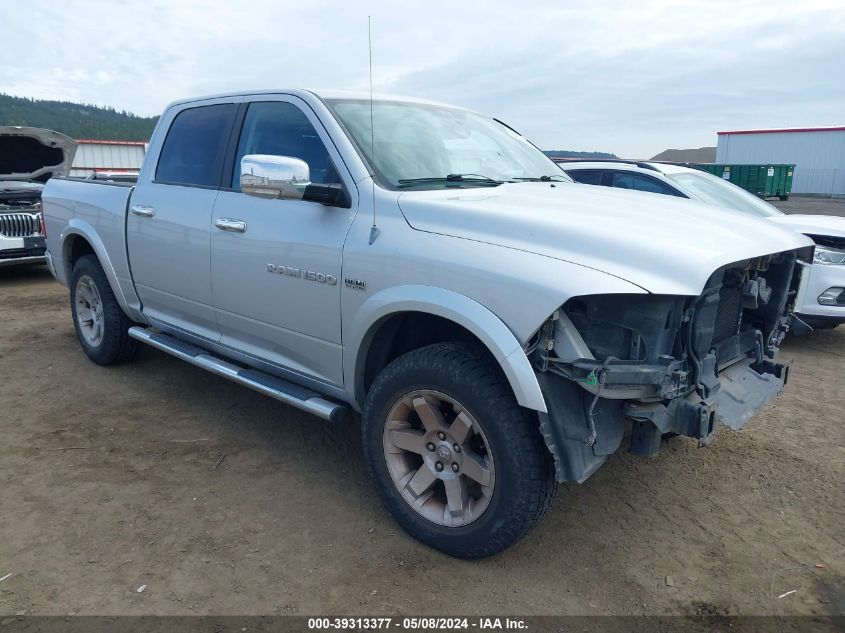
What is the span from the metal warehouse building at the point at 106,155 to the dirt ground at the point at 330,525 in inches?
764

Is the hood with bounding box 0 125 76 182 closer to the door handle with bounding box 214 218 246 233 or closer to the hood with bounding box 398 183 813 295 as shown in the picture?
the door handle with bounding box 214 218 246 233

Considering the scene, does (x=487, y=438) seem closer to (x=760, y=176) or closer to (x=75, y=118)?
(x=760, y=176)

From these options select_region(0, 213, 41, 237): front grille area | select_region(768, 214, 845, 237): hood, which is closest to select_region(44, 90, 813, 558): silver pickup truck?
select_region(768, 214, 845, 237): hood

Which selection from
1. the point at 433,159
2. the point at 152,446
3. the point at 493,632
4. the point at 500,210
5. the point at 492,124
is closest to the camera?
the point at 493,632

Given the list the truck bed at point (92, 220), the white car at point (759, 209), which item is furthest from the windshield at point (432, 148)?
the white car at point (759, 209)

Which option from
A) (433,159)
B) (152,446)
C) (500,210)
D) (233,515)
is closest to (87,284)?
(152,446)

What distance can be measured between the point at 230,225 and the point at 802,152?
128 ft

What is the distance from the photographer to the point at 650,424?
8.49 ft

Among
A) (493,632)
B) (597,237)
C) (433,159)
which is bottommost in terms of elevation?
(493,632)

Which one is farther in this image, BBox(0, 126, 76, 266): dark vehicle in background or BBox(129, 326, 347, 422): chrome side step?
BBox(0, 126, 76, 266): dark vehicle in background

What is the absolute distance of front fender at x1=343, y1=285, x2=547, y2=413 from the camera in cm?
243

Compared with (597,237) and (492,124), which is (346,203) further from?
(492,124)

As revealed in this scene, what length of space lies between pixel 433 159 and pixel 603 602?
220cm

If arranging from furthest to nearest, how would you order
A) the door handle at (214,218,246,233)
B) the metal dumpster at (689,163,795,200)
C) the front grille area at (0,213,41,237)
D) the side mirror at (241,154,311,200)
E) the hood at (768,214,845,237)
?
the metal dumpster at (689,163,795,200)
the front grille area at (0,213,41,237)
the hood at (768,214,845,237)
the door handle at (214,218,246,233)
the side mirror at (241,154,311,200)
